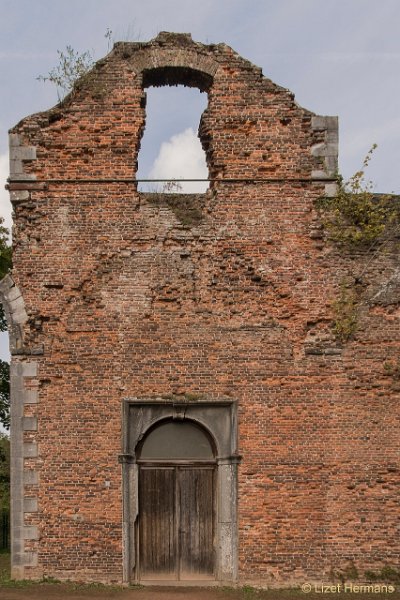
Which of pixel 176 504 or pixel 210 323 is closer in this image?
pixel 176 504

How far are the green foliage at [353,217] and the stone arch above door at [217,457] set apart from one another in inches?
129

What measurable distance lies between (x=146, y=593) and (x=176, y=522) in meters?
1.21

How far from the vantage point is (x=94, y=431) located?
37.9 feet

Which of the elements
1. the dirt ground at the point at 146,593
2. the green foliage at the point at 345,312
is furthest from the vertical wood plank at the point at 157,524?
the green foliage at the point at 345,312

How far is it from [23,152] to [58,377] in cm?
373

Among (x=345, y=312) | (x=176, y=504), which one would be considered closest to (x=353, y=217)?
(x=345, y=312)

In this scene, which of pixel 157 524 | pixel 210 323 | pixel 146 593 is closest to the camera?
pixel 146 593

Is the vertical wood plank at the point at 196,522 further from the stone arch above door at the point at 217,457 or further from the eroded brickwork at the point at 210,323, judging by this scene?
the eroded brickwork at the point at 210,323

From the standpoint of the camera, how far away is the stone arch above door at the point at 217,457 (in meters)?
11.4

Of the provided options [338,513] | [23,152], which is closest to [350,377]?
[338,513]

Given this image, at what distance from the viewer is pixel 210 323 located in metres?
11.9

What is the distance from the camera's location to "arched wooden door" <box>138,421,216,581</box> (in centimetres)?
1154

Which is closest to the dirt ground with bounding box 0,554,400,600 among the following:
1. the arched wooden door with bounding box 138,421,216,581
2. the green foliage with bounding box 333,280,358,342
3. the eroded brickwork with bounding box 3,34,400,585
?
the eroded brickwork with bounding box 3,34,400,585

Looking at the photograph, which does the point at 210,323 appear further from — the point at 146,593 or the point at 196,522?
the point at 146,593
